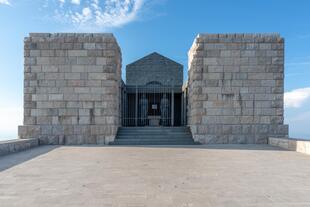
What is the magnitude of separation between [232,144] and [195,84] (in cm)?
260

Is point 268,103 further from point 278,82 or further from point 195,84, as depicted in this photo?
point 195,84

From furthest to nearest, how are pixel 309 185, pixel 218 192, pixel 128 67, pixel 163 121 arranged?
1. pixel 128 67
2. pixel 163 121
3. pixel 309 185
4. pixel 218 192

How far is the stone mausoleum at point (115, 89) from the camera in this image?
9445 mm

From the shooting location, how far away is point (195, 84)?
31.8 ft

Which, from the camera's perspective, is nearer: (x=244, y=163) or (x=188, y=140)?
(x=244, y=163)

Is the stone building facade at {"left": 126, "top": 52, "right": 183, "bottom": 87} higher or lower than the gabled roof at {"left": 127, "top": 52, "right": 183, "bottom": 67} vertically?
lower

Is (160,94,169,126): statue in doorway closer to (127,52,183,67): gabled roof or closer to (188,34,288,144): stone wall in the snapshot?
(188,34,288,144): stone wall

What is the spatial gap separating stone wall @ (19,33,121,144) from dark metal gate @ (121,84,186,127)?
3909 millimetres

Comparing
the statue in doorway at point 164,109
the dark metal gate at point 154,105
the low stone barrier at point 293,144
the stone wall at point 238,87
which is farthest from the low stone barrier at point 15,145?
the low stone barrier at point 293,144

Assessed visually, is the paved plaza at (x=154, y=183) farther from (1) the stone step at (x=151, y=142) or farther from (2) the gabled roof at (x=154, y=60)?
(2) the gabled roof at (x=154, y=60)

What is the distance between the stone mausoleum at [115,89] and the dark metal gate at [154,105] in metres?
3.84

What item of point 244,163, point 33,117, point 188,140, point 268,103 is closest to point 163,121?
point 188,140

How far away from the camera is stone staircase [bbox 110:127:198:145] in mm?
9312

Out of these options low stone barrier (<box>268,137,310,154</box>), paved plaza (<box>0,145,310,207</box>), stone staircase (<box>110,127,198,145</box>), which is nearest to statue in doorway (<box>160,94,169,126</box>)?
stone staircase (<box>110,127,198,145</box>)
